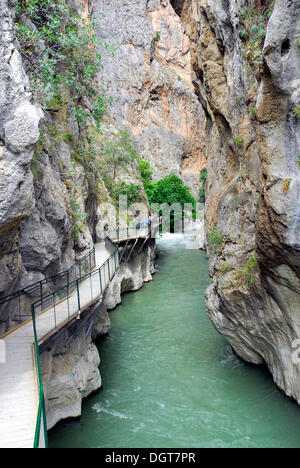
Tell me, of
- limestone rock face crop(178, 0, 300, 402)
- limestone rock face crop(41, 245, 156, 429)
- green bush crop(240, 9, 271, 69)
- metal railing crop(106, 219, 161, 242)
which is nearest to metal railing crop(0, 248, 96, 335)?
limestone rock face crop(41, 245, 156, 429)

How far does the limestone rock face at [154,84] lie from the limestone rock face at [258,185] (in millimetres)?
47373

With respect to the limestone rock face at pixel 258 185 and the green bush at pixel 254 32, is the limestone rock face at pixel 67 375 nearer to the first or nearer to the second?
the limestone rock face at pixel 258 185

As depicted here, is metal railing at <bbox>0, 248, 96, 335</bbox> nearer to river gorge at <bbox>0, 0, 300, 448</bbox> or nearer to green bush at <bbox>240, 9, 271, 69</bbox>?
river gorge at <bbox>0, 0, 300, 448</bbox>

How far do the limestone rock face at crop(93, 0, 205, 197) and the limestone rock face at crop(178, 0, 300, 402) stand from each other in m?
47.4

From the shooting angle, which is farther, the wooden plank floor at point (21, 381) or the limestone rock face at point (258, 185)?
the limestone rock face at point (258, 185)

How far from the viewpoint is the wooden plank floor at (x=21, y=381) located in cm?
744

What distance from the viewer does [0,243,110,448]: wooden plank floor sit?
293 inches

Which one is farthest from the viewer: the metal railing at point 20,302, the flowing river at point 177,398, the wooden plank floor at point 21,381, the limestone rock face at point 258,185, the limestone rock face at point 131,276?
the limestone rock face at point 131,276

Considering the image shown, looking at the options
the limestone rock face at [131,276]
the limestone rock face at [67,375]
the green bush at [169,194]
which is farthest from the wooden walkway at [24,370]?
the green bush at [169,194]

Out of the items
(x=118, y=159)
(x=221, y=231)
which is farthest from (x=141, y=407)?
(x=118, y=159)

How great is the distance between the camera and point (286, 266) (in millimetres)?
11039

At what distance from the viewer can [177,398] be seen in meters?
14.6

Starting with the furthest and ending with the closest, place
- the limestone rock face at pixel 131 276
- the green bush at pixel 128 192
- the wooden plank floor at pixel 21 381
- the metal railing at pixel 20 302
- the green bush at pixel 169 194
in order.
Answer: the green bush at pixel 169 194
the green bush at pixel 128 192
the limestone rock face at pixel 131 276
the metal railing at pixel 20 302
the wooden plank floor at pixel 21 381

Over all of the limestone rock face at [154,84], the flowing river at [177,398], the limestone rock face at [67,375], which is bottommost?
the flowing river at [177,398]
